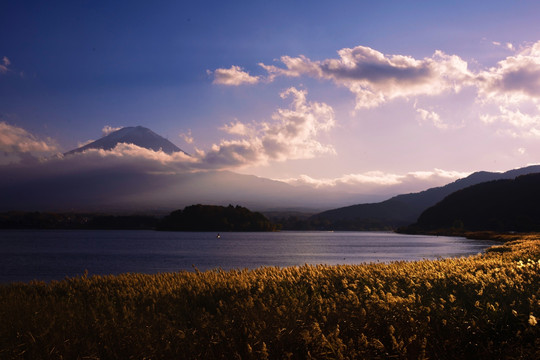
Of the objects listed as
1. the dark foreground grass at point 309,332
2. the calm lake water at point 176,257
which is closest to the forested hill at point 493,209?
the calm lake water at point 176,257

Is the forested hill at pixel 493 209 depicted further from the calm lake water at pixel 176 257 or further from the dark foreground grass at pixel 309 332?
the dark foreground grass at pixel 309 332

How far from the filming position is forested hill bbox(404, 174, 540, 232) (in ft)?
468

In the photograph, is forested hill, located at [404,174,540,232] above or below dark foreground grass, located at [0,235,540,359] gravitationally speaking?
above

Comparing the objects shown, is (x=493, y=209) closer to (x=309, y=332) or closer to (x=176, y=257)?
(x=176, y=257)

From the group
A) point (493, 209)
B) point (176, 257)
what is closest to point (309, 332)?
point (176, 257)

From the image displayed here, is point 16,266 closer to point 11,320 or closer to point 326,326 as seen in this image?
point 11,320

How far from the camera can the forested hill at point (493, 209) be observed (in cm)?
14250

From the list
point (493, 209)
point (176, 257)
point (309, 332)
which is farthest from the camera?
point (493, 209)

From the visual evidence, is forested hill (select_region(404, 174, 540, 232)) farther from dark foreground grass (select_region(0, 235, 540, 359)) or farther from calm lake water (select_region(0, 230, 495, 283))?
dark foreground grass (select_region(0, 235, 540, 359))

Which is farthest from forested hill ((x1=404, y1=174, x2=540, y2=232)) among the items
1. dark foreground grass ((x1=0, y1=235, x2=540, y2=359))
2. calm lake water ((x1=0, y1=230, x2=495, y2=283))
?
dark foreground grass ((x1=0, y1=235, x2=540, y2=359))

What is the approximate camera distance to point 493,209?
15788cm

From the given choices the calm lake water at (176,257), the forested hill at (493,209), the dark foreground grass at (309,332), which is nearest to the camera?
the dark foreground grass at (309,332)

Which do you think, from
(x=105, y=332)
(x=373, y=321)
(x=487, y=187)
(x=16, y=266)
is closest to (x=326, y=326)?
(x=373, y=321)

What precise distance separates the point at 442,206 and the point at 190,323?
190 m
